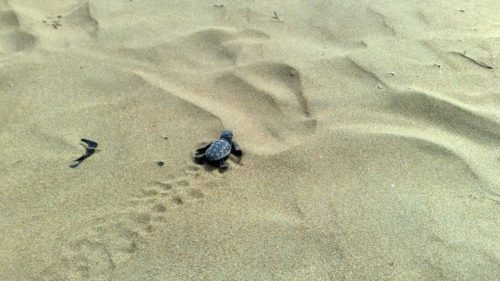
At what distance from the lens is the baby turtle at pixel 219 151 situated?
7.91 feet

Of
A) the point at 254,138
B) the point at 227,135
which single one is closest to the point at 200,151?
the point at 227,135

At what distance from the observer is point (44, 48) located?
3402 millimetres

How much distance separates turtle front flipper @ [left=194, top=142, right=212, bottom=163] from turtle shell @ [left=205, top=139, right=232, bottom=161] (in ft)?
0.21

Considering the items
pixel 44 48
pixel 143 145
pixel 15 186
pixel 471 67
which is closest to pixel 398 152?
pixel 471 67

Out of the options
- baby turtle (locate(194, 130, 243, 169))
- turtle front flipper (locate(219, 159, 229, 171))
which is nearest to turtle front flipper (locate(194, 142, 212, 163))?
baby turtle (locate(194, 130, 243, 169))

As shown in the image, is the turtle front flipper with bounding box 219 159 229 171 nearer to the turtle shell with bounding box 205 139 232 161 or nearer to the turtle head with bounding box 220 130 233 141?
the turtle shell with bounding box 205 139 232 161

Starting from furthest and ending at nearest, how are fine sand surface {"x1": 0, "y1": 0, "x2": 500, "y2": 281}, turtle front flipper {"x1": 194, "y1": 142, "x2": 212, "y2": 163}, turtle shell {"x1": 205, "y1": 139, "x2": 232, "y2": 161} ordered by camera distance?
1. turtle front flipper {"x1": 194, "y1": 142, "x2": 212, "y2": 163}
2. turtle shell {"x1": 205, "y1": 139, "x2": 232, "y2": 161}
3. fine sand surface {"x1": 0, "y1": 0, "x2": 500, "y2": 281}

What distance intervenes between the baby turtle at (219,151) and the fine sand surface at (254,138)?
0.07 m

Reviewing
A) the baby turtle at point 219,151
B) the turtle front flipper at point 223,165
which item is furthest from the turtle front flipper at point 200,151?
the turtle front flipper at point 223,165

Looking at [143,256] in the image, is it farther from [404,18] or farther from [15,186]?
[404,18]

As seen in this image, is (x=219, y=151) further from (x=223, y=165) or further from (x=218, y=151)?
(x=223, y=165)

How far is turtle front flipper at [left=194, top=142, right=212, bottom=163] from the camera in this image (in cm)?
251

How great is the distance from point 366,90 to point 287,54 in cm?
72

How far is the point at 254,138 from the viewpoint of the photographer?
268cm
